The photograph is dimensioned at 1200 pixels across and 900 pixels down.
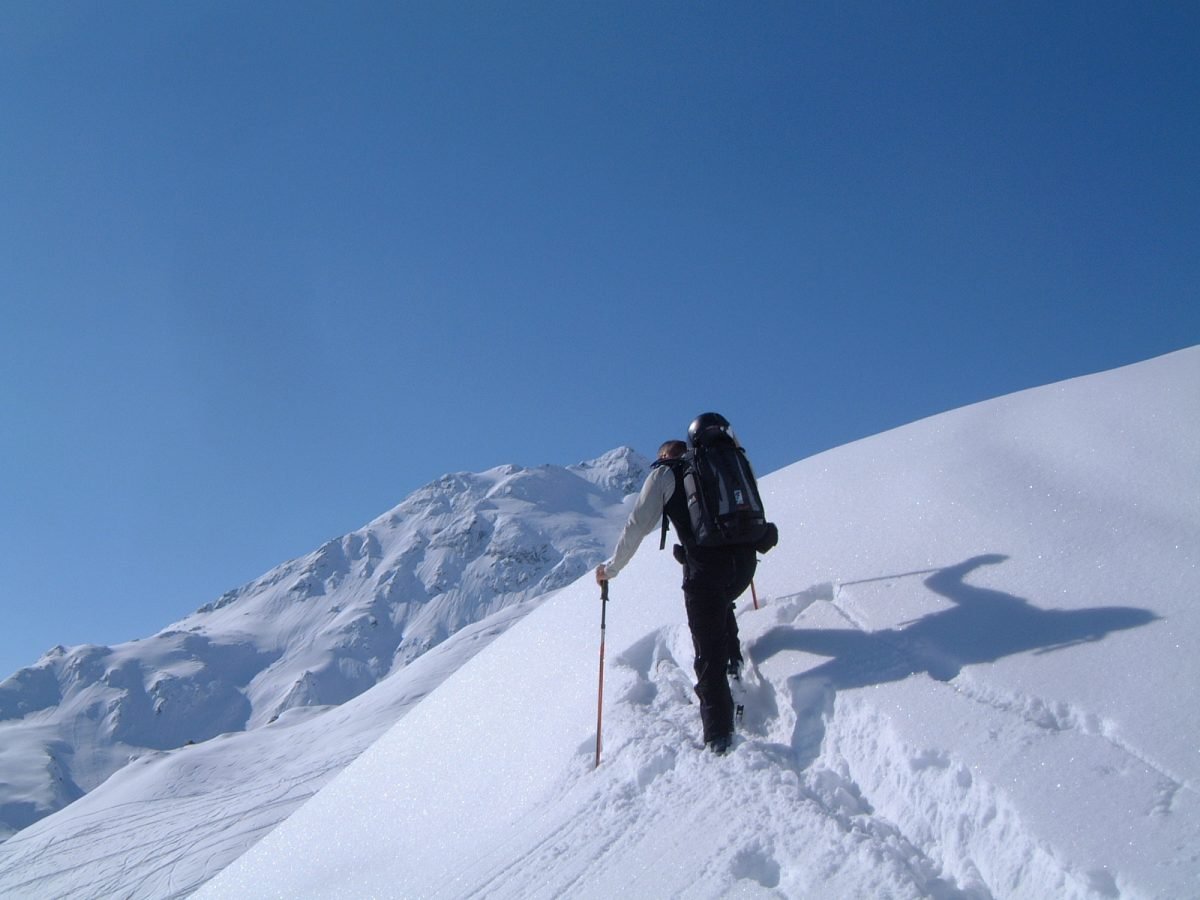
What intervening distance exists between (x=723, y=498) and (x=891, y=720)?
5.15ft

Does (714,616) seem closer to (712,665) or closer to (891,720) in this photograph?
(712,665)

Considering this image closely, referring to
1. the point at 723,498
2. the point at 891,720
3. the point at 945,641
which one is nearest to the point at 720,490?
the point at 723,498

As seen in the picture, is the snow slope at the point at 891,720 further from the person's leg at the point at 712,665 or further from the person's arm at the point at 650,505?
the person's arm at the point at 650,505

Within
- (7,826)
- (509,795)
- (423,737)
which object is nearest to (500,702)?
(423,737)

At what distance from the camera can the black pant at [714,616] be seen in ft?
15.8

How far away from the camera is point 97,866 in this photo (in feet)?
57.3

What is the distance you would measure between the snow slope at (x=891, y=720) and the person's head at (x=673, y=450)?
131 centimetres

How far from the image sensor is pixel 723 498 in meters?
5.07

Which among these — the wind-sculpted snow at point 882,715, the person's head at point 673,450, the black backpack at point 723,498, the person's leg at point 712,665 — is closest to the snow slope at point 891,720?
the wind-sculpted snow at point 882,715

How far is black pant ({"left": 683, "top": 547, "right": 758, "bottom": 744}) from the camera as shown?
482 centimetres

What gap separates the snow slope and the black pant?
0.26 m

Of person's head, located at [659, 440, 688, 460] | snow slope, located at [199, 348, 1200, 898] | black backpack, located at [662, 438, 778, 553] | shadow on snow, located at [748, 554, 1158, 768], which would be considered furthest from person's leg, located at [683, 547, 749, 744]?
person's head, located at [659, 440, 688, 460]

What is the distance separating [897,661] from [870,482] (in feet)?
8.75

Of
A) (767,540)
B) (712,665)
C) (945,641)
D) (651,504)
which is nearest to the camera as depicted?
(945,641)
